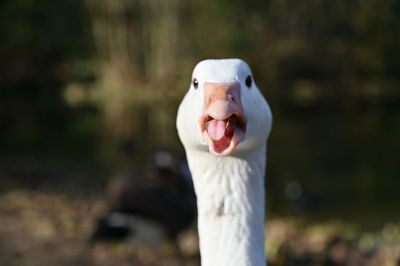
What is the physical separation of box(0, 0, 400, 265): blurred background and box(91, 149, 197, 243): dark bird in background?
19 millimetres

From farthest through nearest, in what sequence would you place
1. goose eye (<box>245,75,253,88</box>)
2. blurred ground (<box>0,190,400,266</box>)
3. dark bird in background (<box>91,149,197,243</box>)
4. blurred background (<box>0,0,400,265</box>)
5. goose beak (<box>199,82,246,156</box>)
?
1. blurred background (<box>0,0,400,265</box>)
2. dark bird in background (<box>91,149,197,243</box>)
3. blurred ground (<box>0,190,400,266</box>)
4. goose eye (<box>245,75,253,88</box>)
5. goose beak (<box>199,82,246,156</box>)

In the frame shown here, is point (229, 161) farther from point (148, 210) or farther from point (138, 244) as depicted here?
point (138, 244)

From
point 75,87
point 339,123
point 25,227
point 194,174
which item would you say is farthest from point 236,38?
point 194,174

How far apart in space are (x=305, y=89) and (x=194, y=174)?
23.6m

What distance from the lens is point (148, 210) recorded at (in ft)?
18.9

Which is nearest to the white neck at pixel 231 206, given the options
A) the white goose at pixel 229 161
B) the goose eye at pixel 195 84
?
the white goose at pixel 229 161

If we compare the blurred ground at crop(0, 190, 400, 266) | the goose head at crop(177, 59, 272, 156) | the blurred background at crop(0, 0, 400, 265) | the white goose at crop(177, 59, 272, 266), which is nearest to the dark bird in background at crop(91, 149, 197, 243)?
the blurred background at crop(0, 0, 400, 265)

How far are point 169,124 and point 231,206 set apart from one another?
14.3 m

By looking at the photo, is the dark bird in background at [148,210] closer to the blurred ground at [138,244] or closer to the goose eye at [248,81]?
the blurred ground at [138,244]

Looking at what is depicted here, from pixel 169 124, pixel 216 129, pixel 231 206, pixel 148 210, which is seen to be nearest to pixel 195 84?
pixel 216 129

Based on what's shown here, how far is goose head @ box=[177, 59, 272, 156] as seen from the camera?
196 centimetres

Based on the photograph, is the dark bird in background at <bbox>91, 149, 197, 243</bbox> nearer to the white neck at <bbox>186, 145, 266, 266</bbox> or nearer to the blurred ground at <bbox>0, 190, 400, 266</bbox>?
the blurred ground at <bbox>0, 190, 400, 266</bbox>

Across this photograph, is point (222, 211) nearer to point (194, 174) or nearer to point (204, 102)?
point (194, 174)

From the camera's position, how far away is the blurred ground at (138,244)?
18.6 feet
